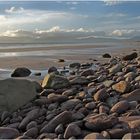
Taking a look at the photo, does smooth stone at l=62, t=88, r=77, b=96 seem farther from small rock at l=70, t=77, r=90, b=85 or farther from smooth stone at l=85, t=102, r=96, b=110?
smooth stone at l=85, t=102, r=96, b=110

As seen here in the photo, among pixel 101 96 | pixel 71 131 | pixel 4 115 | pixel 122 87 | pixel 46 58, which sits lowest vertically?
pixel 46 58

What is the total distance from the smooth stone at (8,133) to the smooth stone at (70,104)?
147 cm

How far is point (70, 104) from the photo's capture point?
7234 millimetres

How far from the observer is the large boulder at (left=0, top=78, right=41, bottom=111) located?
7480 millimetres

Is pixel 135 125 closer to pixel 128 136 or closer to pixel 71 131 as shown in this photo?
pixel 128 136

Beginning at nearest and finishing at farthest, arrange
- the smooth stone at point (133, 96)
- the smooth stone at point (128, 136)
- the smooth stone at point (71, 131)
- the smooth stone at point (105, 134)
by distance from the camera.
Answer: the smooth stone at point (128, 136) → the smooth stone at point (105, 134) → the smooth stone at point (71, 131) → the smooth stone at point (133, 96)

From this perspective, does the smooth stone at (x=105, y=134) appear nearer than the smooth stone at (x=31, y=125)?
Yes

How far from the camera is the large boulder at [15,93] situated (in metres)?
7.48

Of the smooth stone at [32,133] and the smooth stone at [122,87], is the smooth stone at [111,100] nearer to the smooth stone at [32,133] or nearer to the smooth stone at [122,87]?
the smooth stone at [122,87]

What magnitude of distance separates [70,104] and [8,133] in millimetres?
1803

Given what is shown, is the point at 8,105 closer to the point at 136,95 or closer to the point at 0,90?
the point at 0,90

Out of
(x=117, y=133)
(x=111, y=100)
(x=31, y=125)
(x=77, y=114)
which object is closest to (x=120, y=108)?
(x=77, y=114)

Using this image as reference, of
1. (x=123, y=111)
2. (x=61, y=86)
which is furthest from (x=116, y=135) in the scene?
(x=61, y=86)

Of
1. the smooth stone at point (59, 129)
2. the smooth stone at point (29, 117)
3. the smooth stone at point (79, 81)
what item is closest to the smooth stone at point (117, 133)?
the smooth stone at point (59, 129)
